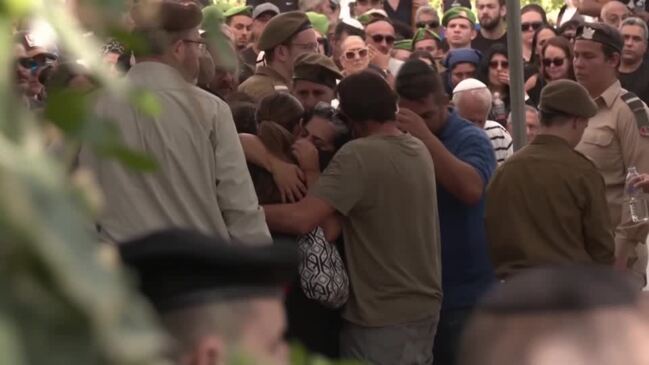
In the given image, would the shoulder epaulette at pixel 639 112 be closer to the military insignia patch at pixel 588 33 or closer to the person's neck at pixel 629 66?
the military insignia patch at pixel 588 33

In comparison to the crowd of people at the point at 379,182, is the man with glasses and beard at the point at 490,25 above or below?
below

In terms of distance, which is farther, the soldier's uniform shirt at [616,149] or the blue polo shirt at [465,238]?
the soldier's uniform shirt at [616,149]

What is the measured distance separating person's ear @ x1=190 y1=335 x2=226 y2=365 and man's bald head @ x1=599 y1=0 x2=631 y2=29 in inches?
396

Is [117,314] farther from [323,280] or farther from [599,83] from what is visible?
[599,83]

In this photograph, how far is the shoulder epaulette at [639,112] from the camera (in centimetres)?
624

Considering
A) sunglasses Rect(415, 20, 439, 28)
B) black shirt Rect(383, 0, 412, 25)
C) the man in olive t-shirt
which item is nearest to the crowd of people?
the man in olive t-shirt

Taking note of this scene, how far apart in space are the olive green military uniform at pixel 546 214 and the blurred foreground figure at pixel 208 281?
4034 mm

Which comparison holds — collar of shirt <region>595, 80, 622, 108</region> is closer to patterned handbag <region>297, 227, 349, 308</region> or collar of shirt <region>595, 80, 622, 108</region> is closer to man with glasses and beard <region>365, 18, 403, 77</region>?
patterned handbag <region>297, 227, 349, 308</region>

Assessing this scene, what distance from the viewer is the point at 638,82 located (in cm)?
921

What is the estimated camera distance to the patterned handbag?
490 centimetres

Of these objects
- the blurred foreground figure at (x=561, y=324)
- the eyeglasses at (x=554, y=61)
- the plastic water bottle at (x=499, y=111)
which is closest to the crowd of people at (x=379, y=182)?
the blurred foreground figure at (x=561, y=324)

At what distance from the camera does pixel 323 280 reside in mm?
4926

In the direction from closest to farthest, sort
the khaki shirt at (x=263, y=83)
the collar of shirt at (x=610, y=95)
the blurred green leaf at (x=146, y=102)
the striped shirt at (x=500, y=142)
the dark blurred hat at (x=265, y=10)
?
the blurred green leaf at (x=146, y=102) < the khaki shirt at (x=263, y=83) < the collar of shirt at (x=610, y=95) < the striped shirt at (x=500, y=142) < the dark blurred hat at (x=265, y=10)

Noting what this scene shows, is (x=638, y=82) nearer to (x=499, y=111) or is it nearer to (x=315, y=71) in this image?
(x=499, y=111)
